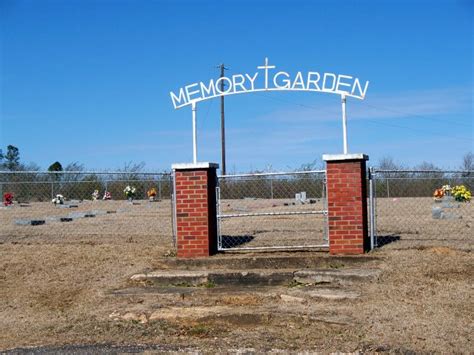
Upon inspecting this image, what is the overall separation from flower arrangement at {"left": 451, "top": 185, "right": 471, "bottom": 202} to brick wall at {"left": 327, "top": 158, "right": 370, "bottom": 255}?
15643mm

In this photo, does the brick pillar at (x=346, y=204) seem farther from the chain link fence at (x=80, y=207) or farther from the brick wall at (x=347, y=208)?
the chain link fence at (x=80, y=207)

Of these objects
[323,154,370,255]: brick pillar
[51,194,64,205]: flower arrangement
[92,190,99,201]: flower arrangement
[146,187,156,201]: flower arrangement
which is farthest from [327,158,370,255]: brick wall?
[146,187,156,201]: flower arrangement

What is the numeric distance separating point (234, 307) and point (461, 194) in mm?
19122

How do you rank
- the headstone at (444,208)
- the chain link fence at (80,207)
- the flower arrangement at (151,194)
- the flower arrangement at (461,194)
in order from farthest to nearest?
1. the flower arrangement at (151,194)
2. the flower arrangement at (461,194)
3. the headstone at (444,208)
4. the chain link fence at (80,207)

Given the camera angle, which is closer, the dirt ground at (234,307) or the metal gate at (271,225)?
the dirt ground at (234,307)

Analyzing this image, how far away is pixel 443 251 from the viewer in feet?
32.8

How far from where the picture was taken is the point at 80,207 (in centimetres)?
2705

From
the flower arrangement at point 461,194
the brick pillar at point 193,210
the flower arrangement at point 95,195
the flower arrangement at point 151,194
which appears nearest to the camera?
the brick pillar at point 193,210

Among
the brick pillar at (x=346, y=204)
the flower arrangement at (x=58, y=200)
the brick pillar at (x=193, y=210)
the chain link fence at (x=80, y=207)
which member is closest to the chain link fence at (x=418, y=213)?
the brick pillar at (x=346, y=204)

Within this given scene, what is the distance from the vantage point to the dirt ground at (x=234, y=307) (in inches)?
270

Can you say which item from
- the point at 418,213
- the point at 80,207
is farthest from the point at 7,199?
the point at 418,213

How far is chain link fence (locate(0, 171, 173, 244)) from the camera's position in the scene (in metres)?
14.8

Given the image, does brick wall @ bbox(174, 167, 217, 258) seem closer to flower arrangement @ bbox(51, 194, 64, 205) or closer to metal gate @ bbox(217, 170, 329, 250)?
metal gate @ bbox(217, 170, 329, 250)

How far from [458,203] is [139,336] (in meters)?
19.5
